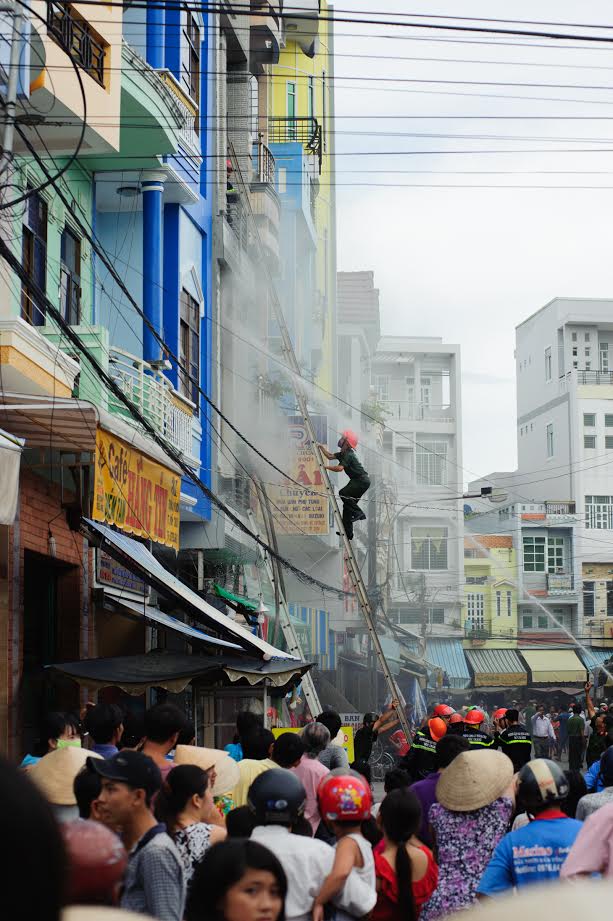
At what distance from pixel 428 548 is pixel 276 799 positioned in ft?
224

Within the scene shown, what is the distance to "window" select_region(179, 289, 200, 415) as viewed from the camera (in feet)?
65.6

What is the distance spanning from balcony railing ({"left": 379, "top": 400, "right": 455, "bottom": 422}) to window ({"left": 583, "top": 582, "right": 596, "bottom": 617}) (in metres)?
15.9

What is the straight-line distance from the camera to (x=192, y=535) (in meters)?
21.0

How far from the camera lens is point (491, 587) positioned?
236ft

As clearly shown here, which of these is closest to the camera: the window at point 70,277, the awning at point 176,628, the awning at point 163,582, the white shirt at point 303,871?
the white shirt at point 303,871

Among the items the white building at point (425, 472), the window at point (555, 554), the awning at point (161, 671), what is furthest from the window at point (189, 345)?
the window at point (555, 554)

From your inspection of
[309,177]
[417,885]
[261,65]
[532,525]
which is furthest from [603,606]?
[417,885]

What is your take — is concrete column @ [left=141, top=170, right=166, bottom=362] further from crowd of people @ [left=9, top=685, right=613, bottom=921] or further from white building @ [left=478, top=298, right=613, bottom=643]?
white building @ [left=478, top=298, right=613, bottom=643]

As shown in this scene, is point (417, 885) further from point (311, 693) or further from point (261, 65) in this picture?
point (261, 65)

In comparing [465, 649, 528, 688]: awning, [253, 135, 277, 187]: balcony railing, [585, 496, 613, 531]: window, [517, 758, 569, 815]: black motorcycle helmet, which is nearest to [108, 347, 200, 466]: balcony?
→ [253, 135, 277, 187]: balcony railing

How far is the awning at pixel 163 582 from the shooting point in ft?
49.9

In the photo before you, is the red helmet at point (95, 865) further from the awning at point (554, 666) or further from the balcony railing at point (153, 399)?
the awning at point (554, 666)

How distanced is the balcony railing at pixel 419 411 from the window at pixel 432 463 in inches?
62.6

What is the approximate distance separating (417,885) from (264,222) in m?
22.1
